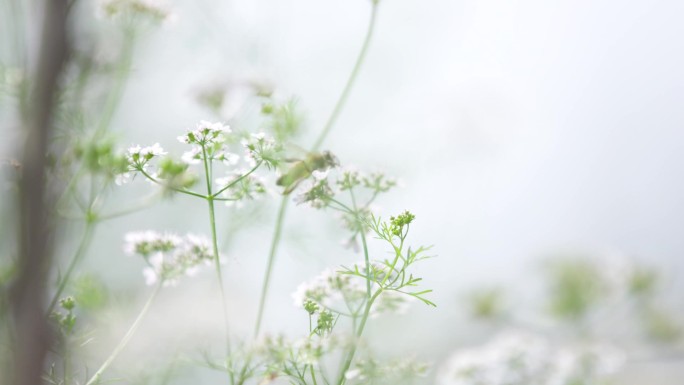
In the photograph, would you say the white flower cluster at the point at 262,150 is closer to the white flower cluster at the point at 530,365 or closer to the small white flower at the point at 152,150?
the small white flower at the point at 152,150

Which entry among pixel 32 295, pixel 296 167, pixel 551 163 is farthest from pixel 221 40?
pixel 551 163

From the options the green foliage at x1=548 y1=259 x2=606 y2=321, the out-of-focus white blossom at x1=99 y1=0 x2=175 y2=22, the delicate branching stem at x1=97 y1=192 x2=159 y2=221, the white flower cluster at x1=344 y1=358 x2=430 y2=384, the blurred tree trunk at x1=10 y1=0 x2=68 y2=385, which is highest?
the out-of-focus white blossom at x1=99 y1=0 x2=175 y2=22

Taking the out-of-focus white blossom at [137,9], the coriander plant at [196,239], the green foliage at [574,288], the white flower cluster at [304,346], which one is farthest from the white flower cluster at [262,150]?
the green foliage at [574,288]

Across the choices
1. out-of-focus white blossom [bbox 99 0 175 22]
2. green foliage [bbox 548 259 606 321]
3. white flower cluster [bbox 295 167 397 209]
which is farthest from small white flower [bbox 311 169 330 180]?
green foliage [bbox 548 259 606 321]

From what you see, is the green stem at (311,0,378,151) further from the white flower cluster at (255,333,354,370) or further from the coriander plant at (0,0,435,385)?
the white flower cluster at (255,333,354,370)

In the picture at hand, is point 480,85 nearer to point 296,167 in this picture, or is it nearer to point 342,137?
point 342,137
